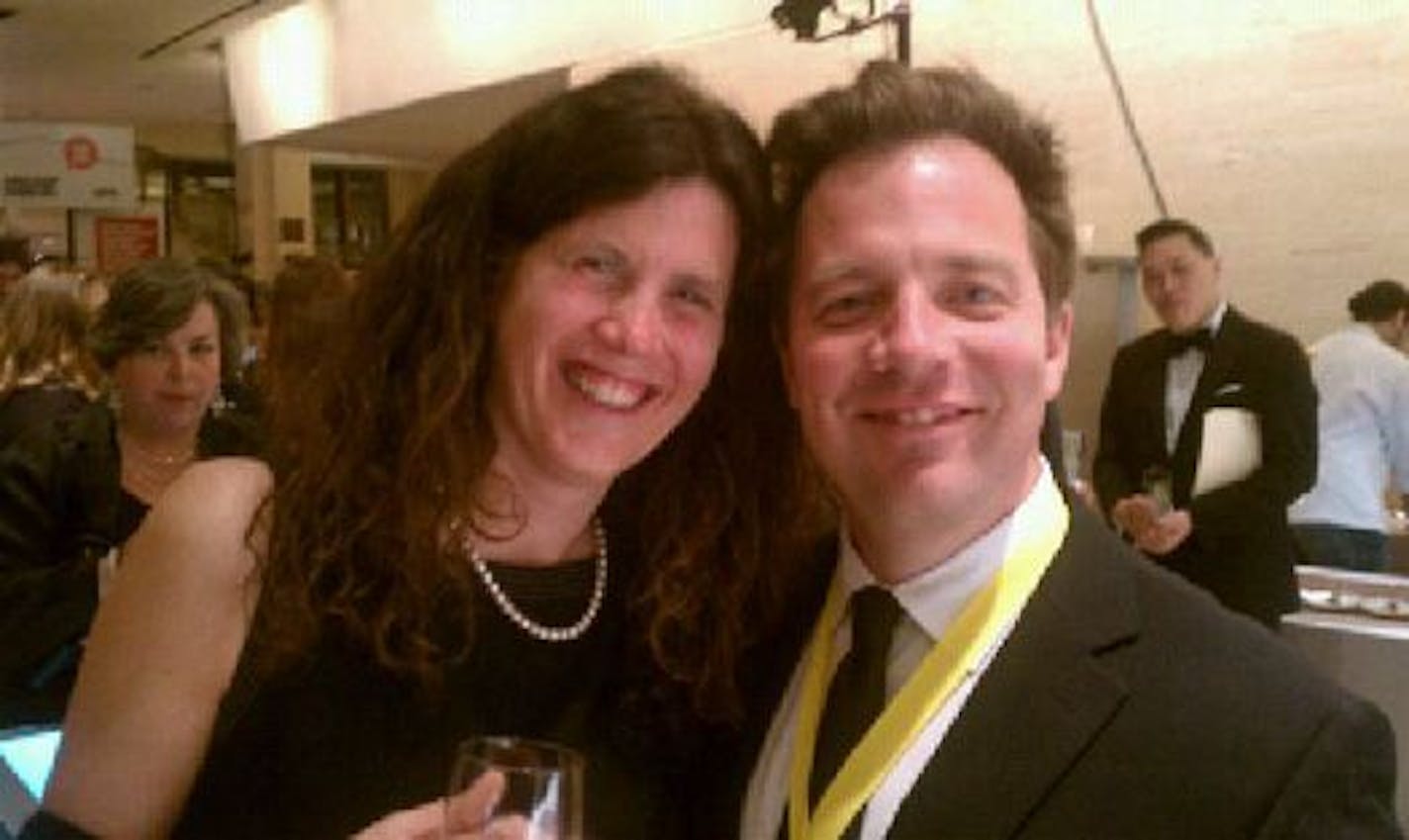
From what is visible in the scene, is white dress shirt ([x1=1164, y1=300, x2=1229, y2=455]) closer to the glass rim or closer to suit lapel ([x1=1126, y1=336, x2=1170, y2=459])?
suit lapel ([x1=1126, y1=336, x2=1170, y2=459])

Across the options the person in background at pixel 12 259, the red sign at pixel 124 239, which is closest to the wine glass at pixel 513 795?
the person in background at pixel 12 259

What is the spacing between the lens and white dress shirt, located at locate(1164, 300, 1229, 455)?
434 centimetres

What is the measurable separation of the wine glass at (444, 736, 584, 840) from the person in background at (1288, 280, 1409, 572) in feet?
14.7

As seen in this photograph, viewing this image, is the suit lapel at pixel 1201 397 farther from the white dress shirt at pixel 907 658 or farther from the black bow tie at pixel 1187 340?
the white dress shirt at pixel 907 658

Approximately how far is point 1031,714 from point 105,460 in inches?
88.3

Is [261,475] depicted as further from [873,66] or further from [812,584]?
[873,66]

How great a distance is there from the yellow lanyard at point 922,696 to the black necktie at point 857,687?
1cm

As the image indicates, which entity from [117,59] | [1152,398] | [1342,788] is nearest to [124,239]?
[117,59]

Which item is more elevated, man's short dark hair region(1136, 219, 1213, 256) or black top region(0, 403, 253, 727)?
man's short dark hair region(1136, 219, 1213, 256)

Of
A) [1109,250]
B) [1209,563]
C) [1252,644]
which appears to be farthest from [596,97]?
[1109,250]

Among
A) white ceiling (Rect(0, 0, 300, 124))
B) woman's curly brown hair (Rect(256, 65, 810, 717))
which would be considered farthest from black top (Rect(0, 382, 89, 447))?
white ceiling (Rect(0, 0, 300, 124))

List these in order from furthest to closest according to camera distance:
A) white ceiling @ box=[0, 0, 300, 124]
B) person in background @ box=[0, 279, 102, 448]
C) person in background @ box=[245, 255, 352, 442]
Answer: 1. white ceiling @ box=[0, 0, 300, 124]
2. person in background @ box=[0, 279, 102, 448]
3. person in background @ box=[245, 255, 352, 442]

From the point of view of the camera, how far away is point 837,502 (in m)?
1.82

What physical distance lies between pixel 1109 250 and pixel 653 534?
4111 millimetres
